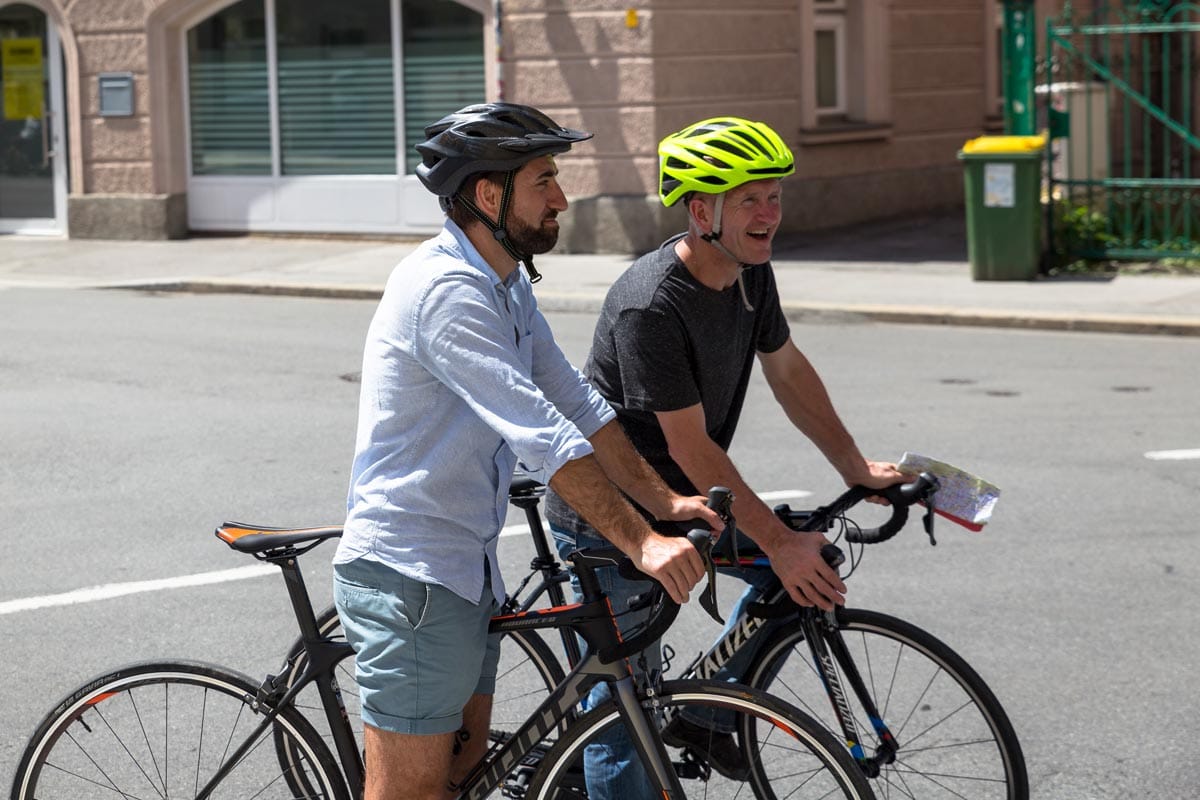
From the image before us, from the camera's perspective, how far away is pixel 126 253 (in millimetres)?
19094

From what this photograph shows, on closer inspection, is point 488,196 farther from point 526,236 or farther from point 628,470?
point 628,470

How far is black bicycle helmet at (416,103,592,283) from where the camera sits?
3.29 meters

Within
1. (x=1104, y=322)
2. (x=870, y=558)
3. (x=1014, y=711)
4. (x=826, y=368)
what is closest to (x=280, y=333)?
(x=826, y=368)

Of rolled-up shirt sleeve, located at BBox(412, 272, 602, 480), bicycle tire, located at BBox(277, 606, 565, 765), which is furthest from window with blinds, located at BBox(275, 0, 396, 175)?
rolled-up shirt sleeve, located at BBox(412, 272, 602, 480)

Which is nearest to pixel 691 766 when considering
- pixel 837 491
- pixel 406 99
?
pixel 837 491

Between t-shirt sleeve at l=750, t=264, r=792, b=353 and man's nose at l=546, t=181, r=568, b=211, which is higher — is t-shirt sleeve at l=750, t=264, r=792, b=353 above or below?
below

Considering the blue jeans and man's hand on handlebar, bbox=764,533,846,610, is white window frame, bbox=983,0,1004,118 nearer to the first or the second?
the blue jeans

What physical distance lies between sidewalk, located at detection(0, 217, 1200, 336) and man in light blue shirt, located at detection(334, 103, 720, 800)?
35.1 feet

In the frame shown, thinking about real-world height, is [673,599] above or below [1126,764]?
above

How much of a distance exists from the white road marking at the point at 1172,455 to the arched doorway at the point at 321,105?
36.7ft

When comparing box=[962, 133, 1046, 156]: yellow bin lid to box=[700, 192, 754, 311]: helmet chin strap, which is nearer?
box=[700, 192, 754, 311]: helmet chin strap

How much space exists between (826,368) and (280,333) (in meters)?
4.23

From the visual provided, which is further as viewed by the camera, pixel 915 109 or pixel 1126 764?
pixel 915 109

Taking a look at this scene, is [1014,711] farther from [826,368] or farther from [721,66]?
[721,66]
